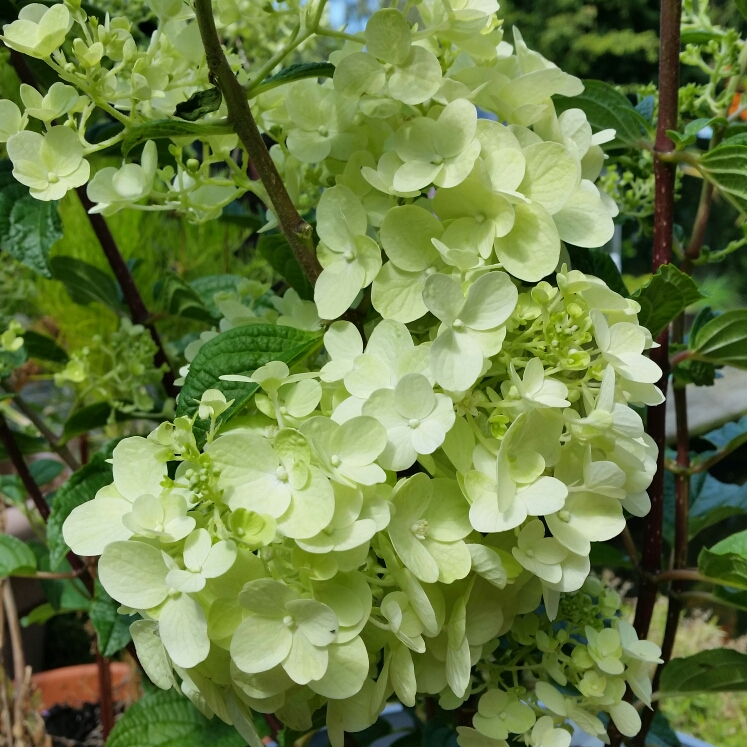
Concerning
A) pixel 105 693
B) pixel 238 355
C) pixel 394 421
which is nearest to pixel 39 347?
pixel 105 693

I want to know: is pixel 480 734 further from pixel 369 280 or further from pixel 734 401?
pixel 734 401

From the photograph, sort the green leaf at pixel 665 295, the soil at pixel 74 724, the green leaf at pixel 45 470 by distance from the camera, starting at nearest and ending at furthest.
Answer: the green leaf at pixel 665 295 < the green leaf at pixel 45 470 < the soil at pixel 74 724

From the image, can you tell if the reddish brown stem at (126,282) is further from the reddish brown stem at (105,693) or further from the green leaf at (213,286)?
the reddish brown stem at (105,693)

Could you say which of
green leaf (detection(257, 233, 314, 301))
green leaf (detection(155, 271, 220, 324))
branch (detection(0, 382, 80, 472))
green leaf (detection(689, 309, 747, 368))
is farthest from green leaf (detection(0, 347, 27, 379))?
green leaf (detection(689, 309, 747, 368))

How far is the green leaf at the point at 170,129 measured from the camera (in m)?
0.34

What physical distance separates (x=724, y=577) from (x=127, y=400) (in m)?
0.64

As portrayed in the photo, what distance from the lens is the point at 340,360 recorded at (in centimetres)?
36

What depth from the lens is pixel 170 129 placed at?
0.35m

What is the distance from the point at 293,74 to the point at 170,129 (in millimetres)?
83

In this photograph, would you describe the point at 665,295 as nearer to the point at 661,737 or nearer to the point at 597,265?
the point at 597,265

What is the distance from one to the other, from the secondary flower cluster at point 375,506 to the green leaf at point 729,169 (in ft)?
0.55

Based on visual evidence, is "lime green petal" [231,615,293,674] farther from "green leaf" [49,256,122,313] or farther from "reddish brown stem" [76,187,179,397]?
"green leaf" [49,256,122,313]

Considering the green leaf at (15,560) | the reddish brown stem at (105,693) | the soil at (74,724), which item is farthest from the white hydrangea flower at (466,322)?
the soil at (74,724)

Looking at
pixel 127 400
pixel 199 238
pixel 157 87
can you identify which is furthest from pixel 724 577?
pixel 199 238
